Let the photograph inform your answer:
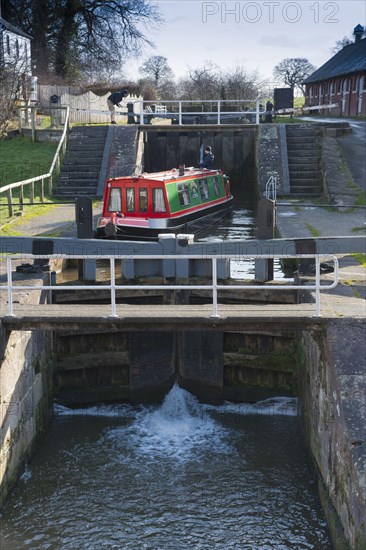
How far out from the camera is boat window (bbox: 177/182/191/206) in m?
18.9

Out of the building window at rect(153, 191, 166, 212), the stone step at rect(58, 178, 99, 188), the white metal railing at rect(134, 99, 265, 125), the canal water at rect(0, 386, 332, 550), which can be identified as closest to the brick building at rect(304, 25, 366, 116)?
the white metal railing at rect(134, 99, 265, 125)

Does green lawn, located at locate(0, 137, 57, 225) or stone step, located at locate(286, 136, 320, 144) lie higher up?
stone step, located at locate(286, 136, 320, 144)

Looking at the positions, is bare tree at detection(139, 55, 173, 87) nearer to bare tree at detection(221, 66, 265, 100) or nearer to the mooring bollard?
bare tree at detection(221, 66, 265, 100)

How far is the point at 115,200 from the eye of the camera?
1748 cm

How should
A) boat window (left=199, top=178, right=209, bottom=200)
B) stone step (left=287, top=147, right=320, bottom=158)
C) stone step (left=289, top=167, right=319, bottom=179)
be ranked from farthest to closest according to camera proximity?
stone step (left=287, top=147, right=320, bottom=158) → stone step (left=289, top=167, right=319, bottom=179) → boat window (left=199, top=178, right=209, bottom=200)

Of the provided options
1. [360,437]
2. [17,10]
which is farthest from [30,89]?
[360,437]

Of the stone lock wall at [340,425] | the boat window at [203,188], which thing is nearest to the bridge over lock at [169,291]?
the stone lock wall at [340,425]

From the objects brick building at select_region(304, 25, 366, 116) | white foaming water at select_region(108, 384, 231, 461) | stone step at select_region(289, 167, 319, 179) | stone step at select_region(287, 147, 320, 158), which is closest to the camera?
white foaming water at select_region(108, 384, 231, 461)

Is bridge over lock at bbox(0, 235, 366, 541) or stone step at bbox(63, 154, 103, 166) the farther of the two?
stone step at bbox(63, 154, 103, 166)

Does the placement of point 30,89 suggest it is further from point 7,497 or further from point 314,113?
point 7,497

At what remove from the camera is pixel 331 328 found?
9.95m

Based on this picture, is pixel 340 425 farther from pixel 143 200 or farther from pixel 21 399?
pixel 143 200

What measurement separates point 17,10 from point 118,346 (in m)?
40.4

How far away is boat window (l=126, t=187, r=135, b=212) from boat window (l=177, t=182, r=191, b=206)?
5.80 feet
